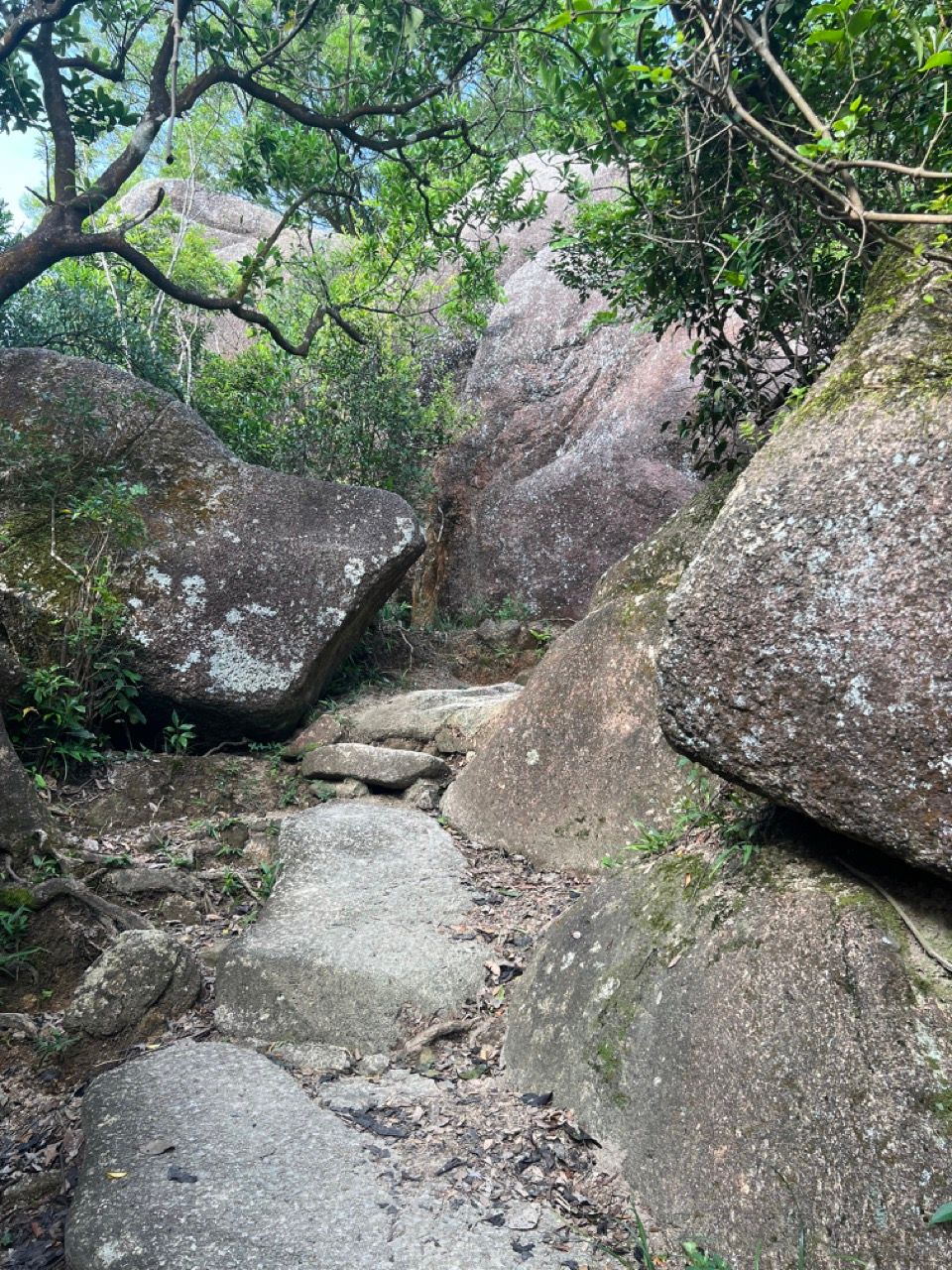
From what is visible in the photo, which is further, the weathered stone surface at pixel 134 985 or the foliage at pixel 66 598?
the foliage at pixel 66 598

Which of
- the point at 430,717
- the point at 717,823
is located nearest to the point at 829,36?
the point at 717,823

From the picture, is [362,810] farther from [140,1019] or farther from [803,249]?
[803,249]

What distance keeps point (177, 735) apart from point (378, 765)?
55.7 inches

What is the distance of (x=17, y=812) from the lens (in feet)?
14.6

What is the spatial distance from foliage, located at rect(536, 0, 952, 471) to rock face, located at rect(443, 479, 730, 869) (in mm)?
945

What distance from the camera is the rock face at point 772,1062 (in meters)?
2.09

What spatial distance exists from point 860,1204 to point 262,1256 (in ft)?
4.73

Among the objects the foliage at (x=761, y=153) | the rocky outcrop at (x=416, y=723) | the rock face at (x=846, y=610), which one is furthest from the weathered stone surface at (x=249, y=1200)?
the rocky outcrop at (x=416, y=723)

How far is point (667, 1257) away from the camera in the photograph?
237cm

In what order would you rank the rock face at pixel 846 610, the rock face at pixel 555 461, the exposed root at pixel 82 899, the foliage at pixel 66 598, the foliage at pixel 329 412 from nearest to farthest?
the rock face at pixel 846 610 → the exposed root at pixel 82 899 → the foliage at pixel 66 598 → the foliage at pixel 329 412 → the rock face at pixel 555 461

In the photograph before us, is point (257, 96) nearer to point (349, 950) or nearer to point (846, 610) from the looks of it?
point (349, 950)

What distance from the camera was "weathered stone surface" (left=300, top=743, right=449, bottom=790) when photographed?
6066 mm

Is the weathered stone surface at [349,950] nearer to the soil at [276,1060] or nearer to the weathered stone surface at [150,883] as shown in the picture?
the soil at [276,1060]

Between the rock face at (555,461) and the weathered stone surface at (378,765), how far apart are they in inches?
147
